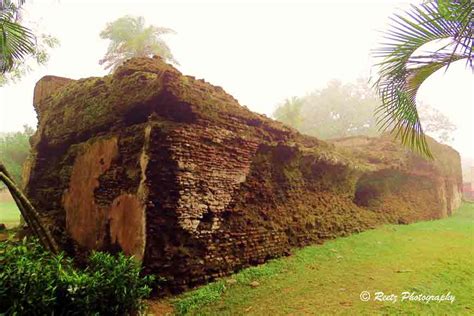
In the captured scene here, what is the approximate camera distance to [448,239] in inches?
286

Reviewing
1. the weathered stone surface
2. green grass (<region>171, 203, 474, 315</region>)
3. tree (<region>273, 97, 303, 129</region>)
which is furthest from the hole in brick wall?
tree (<region>273, 97, 303, 129</region>)

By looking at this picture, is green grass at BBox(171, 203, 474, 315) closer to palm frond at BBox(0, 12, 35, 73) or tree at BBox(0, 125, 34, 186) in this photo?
palm frond at BBox(0, 12, 35, 73)

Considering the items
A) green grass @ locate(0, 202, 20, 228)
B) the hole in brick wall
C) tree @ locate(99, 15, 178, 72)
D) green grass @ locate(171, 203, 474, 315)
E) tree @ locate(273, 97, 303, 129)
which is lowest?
green grass @ locate(0, 202, 20, 228)

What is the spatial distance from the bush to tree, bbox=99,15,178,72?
51.9 ft

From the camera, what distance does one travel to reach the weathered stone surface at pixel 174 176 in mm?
4445

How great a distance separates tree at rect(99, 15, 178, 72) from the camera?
56.3ft

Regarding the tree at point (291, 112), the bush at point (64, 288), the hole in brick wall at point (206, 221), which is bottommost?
the bush at point (64, 288)

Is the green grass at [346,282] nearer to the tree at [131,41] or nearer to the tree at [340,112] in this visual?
the tree at [131,41]

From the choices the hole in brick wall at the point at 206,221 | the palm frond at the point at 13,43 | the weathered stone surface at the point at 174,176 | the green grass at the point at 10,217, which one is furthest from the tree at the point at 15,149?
the hole in brick wall at the point at 206,221

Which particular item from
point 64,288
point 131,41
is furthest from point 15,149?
point 64,288

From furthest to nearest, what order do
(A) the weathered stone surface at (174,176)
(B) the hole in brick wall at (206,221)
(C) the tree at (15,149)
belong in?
(C) the tree at (15,149)
(B) the hole in brick wall at (206,221)
(A) the weathered stone surface at (174,176)

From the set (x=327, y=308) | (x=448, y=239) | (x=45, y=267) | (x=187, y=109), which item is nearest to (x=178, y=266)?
(x=45, y=267)

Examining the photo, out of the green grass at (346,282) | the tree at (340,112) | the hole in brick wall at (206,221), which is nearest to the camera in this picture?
the green grass at (346,282)

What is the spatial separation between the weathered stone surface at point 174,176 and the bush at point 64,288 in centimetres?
75
